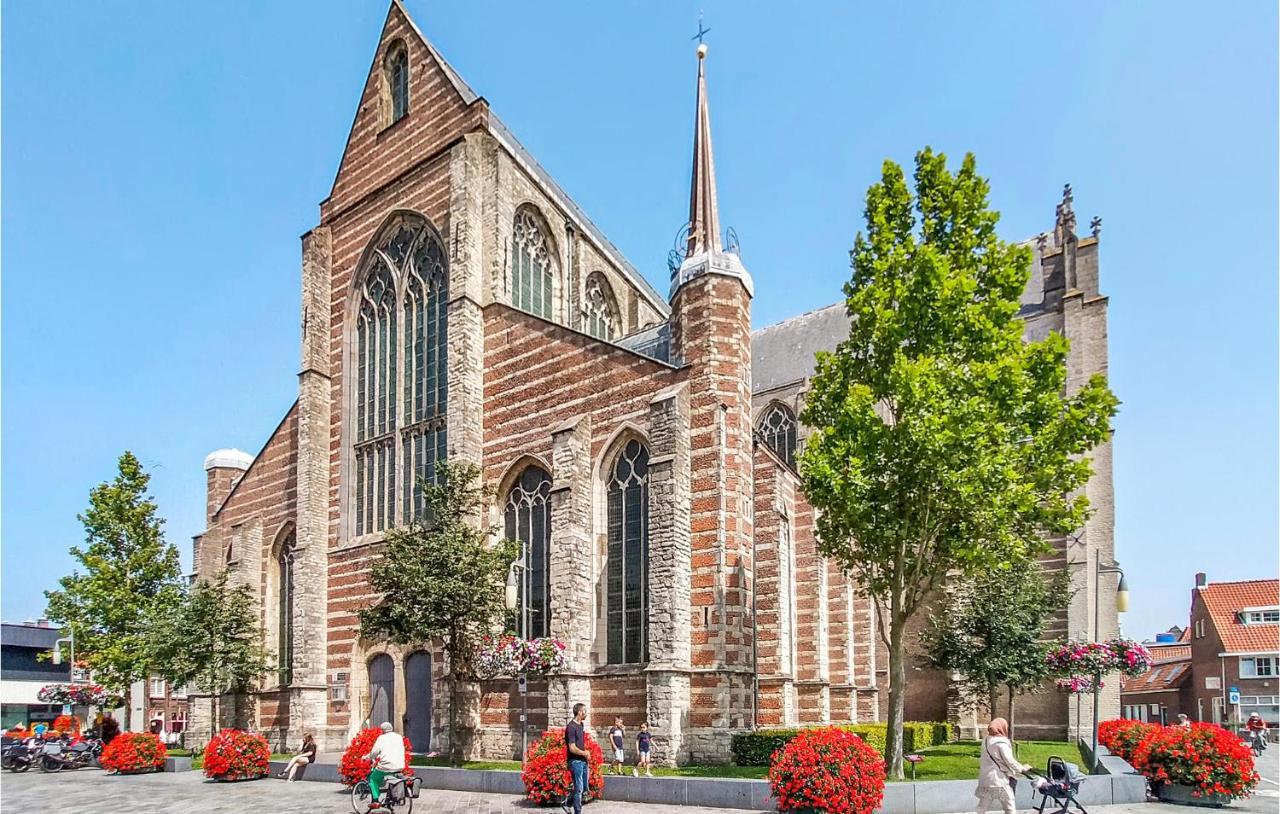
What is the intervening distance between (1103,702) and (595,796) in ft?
73.8

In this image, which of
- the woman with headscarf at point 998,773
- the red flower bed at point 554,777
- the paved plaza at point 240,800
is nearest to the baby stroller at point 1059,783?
the woman with headscarf at point 998,773

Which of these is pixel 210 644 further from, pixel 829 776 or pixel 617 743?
pixel 829 776

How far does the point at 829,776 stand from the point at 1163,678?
59.4 metres

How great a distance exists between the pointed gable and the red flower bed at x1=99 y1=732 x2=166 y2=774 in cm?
1815

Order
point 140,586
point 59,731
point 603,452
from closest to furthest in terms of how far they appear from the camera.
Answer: point 603,452, point 59,731, point 140,586

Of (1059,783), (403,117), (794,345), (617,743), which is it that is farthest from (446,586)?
(794,345)

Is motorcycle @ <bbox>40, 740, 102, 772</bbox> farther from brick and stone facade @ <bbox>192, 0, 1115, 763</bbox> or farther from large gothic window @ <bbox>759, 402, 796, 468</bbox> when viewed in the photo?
large gothic window @ <bbox>759, 402, 796, 468</bbox>

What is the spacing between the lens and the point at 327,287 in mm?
34375

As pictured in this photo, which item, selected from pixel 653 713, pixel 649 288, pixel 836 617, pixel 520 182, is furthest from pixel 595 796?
pixel 649 288

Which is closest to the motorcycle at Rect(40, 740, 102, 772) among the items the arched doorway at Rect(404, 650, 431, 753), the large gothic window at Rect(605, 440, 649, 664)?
the arched doorway at Rect(404, 650, 431, 753)

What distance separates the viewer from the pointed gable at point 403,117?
31125 millimetres

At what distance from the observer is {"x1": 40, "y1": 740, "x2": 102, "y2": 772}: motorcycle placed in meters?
29.3

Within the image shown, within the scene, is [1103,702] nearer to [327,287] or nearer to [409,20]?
[327,287]

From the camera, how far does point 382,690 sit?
1163 inches
